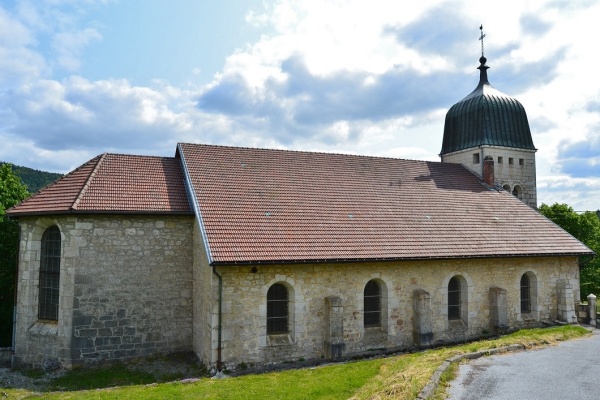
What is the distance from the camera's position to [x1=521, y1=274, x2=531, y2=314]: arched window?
19.2 m

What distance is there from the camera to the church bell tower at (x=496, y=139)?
24297 mm

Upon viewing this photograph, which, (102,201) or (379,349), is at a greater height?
(102,201)

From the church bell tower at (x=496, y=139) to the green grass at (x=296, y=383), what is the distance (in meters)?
12.7

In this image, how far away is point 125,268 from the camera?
48.6 ft

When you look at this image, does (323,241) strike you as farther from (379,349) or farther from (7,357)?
(7,357)

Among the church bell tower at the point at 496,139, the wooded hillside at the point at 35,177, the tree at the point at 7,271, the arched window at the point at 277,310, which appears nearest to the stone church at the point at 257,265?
the arched window at the point at 277,310

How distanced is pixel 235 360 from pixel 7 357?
8131 millimetres

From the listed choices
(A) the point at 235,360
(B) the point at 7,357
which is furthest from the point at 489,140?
(B) the point at 7,357

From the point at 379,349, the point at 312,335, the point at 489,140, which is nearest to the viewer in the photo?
the point at 312,335

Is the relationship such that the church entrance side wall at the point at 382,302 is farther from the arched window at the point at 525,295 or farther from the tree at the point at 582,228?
the tree at the point at 582,228

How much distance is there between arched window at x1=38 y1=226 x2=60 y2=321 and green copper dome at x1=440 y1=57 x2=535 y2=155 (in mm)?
20376

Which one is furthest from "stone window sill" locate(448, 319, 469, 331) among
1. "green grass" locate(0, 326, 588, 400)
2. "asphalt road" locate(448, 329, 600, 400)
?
"asphalt road" locate(448, 329, 600, 400)

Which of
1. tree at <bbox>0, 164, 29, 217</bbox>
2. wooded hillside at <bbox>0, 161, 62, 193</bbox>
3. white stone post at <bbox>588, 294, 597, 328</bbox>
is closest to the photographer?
white stone post at <bbox>588, 294, 597, 328</bbox>

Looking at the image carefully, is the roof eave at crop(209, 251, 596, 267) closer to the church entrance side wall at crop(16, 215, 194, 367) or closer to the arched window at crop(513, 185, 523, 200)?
the church entrance side wall at crop(16, 215, 194, 367)
